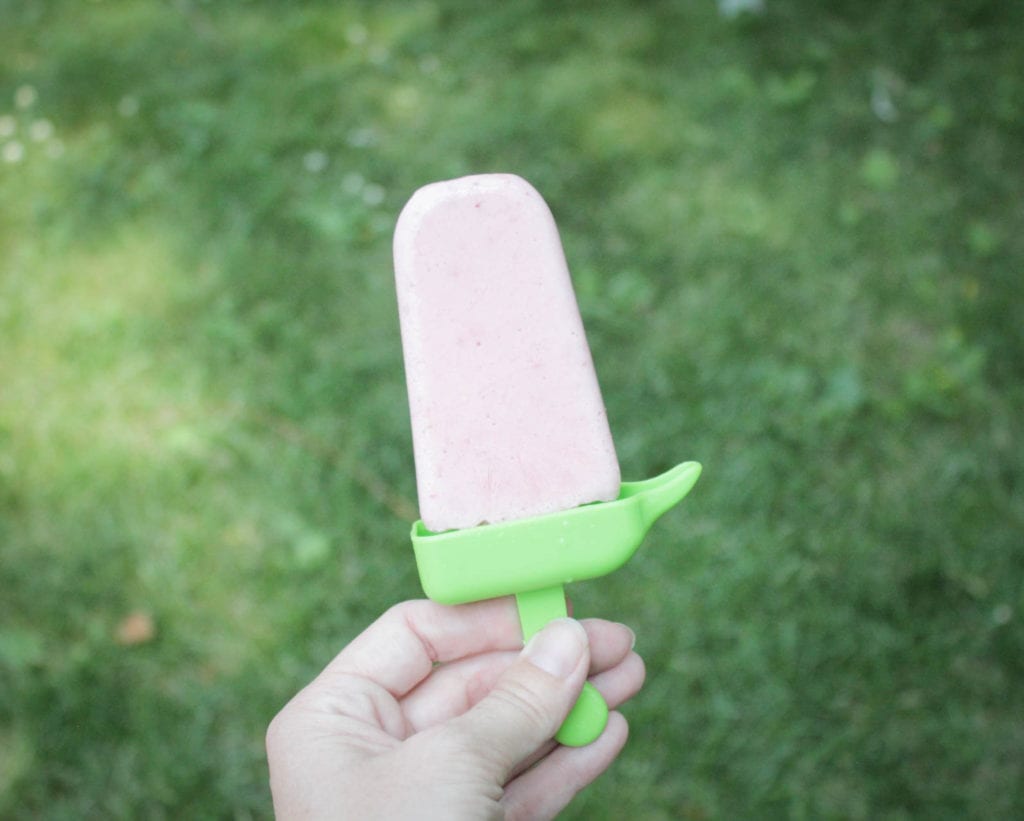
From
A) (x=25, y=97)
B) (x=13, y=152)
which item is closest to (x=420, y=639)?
(x=13, y=152)

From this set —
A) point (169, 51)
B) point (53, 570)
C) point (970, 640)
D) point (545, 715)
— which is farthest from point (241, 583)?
point (169, 51)

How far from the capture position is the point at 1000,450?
2.49 metres

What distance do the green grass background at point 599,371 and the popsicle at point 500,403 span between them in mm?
954

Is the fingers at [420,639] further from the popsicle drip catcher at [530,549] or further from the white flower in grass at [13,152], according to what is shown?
the white flower in grass at [13,152]

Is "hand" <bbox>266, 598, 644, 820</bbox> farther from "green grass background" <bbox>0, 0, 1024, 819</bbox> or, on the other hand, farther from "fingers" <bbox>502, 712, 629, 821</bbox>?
"green grass background" <bbox>0, 0, 1024, 819</bbox>

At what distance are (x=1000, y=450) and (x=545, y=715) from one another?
5.60 feet

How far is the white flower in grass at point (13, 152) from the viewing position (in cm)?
358

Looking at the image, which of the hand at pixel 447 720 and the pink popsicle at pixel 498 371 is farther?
the pink popsicle at pixel 498 371

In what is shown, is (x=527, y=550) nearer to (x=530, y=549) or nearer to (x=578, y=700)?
(x=530, y=549)

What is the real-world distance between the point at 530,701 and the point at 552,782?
295 mm

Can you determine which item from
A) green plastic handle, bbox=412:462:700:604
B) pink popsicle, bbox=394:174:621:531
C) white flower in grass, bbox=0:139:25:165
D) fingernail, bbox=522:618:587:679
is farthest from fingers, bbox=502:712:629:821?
white flower in grass, bbox=0:139:25:165

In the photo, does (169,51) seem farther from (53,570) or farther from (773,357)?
(773,357)

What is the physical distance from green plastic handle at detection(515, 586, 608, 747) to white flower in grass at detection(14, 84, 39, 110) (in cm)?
337

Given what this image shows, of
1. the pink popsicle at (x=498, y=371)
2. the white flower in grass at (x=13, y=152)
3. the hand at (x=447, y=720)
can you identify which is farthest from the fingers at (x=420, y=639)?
the white flower in grass at (x=13, y=152)
